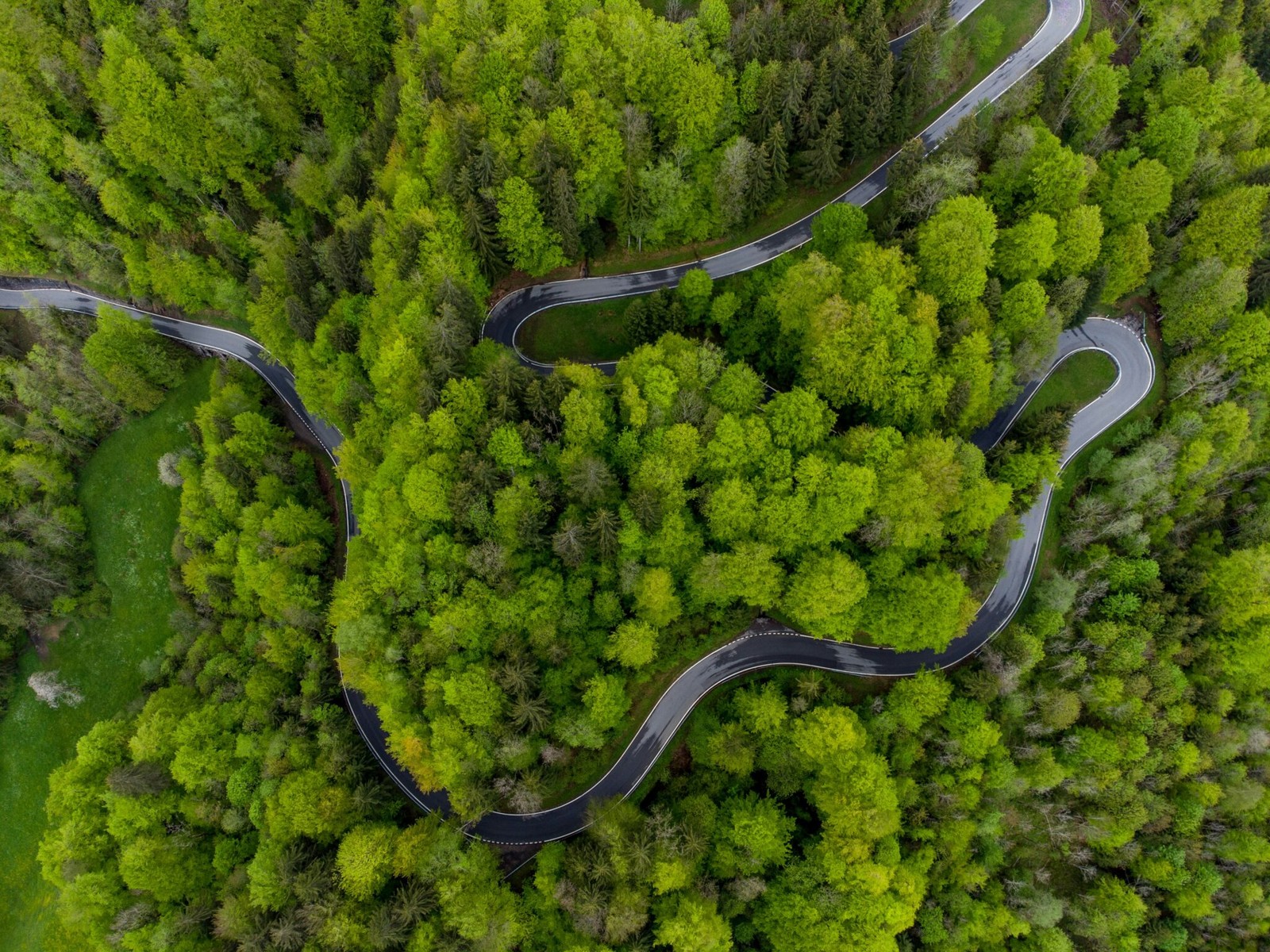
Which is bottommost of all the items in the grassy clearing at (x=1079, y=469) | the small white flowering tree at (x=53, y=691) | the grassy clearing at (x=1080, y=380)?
the small white flowering tree at (x=53, y=691)

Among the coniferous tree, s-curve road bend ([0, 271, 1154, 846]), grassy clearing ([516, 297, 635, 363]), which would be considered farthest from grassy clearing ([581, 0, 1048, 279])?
s-curve road bend ([0, 271, 1154, 846])

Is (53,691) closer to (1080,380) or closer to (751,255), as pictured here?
(751,255)

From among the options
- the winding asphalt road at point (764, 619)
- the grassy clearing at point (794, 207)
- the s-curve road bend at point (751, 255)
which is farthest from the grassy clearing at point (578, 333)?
the grassy clearing at point (794, 207)

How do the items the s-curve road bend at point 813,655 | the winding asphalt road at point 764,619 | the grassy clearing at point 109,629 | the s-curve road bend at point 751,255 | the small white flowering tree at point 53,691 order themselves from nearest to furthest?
the s-curve road bend at point 813,655, the winding asphalt road at point 764,619, the s-curve road bend at point 751,255, the grassy clearing at point 109,629, the small white flowering tree at point 53,691

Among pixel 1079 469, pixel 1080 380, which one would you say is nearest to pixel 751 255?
pixel 1080 380

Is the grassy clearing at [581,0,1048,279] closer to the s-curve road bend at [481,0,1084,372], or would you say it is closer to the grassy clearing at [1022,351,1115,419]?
the s-curve road bend at [481,0,1084,372]

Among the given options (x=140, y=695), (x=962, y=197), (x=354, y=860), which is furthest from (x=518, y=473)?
(x=140, y=695)

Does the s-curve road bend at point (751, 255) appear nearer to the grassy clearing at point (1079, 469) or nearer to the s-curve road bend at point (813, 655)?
the s-curve road bend at point (813, 655)
